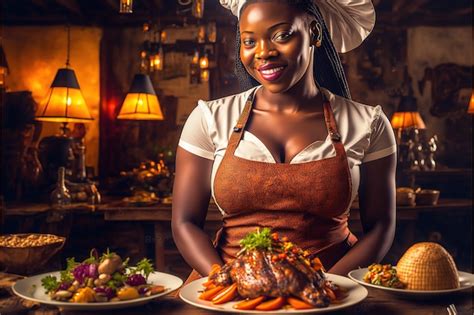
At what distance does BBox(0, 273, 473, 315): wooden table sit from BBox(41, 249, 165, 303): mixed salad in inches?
1.3

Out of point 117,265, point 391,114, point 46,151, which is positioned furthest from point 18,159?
point 117,265

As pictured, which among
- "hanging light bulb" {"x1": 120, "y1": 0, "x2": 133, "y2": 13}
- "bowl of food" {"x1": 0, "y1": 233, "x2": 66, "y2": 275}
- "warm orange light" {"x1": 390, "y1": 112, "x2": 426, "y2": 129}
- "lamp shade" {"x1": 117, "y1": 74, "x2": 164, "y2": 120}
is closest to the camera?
"bowl of food" {"x1": 0, "y1": 233, "x2": 66, "y2": 275}

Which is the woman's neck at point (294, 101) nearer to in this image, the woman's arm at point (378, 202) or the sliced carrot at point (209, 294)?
the woman's arm at point (378, 202)

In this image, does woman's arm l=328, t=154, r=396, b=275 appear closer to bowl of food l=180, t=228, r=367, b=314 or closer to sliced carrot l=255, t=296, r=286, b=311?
bowl of food l=180, t=228, r=367, b=314

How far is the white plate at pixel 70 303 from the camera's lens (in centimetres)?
137

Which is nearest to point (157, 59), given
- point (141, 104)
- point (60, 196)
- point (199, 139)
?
point (141, 104)

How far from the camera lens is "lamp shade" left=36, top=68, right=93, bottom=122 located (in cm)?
561

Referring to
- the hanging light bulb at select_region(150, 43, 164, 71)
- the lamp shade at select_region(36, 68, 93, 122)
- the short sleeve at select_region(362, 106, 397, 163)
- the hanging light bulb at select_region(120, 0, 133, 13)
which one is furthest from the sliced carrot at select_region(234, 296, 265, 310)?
the hanging light bulb at select_region(150, 43, 164, 71)

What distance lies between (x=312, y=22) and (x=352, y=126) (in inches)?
14.5

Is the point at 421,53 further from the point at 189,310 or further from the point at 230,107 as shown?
the point at 189,310

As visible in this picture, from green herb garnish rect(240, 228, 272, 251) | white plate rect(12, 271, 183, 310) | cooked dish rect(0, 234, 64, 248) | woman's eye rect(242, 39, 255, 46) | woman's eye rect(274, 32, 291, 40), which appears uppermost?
woman's eye rect(274, 32, 291, 40)

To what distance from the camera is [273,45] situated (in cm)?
188

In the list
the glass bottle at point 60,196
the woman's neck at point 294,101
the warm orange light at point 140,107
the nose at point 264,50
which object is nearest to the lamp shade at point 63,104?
the glass bottle at point 60,196

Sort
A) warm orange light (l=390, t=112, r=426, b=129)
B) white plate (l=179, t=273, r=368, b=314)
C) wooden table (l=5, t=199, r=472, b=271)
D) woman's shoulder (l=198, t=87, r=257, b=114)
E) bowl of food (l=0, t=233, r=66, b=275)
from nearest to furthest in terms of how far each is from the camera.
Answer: white plate (l=179, t=273, r=368, b=314) < bowl of food (l=0, t=233, r=66, b=275) < woman's shoulder (l=198, t=87, r=257, b=114) < wooden table (l=5, t=199, r=472, b=271) < warm orange light (l=390, t=112, r=426, b=129)
